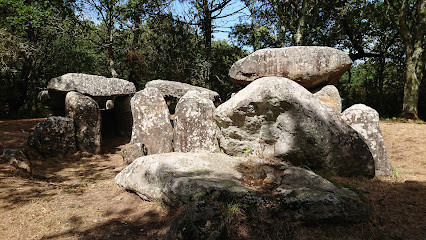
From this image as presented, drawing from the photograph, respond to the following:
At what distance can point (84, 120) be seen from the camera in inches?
287

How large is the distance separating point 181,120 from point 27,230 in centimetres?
413

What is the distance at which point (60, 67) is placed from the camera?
15.6 meters

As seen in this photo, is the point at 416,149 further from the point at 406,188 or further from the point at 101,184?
the point at 101,184

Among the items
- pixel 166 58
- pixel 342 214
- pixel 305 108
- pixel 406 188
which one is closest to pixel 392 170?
pixel 406 188

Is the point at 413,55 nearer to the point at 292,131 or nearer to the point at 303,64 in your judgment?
the point at 303,64

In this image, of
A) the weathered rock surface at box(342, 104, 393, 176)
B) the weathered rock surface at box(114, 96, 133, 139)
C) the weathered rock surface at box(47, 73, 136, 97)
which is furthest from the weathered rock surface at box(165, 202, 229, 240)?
the weathered rock surface at box(114, 96, 133, 139)

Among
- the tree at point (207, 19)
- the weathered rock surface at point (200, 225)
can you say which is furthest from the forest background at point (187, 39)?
the weathered rock surface at point (200, 225)

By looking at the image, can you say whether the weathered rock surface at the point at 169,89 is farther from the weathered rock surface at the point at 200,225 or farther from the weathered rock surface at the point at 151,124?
the weathered rock surface at the point at 200,225

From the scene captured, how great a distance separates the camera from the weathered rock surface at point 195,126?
6.46 m

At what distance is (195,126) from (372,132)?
4209 millimetres

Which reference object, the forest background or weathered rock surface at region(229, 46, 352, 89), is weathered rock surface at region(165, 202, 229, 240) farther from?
the forest background

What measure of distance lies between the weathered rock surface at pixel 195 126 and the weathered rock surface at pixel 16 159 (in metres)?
3.41

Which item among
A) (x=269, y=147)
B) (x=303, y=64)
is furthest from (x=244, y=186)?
(x=303, y=64)

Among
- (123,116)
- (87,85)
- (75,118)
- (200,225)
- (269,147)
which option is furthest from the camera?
(123,116)
